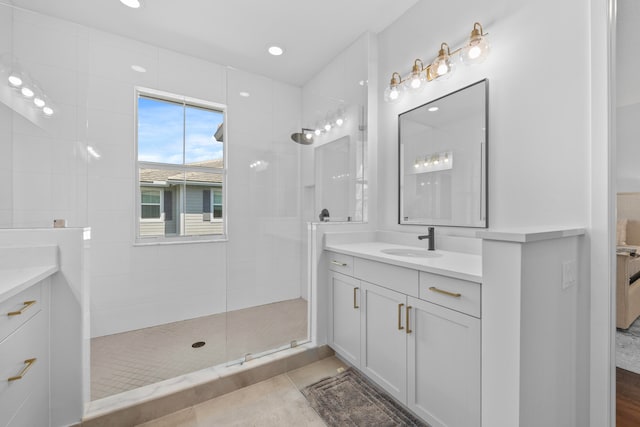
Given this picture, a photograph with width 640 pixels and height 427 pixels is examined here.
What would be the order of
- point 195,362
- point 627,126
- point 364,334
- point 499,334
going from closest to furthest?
1. point 499,334
2. point 627,126
3. point 364,334
4. point 195,362

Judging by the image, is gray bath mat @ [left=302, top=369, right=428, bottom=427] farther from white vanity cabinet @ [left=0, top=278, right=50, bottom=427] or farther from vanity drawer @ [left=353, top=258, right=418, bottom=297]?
white vanity cabinet @ [left=0, top=278, right=50, bottom=427]

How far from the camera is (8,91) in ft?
5.03

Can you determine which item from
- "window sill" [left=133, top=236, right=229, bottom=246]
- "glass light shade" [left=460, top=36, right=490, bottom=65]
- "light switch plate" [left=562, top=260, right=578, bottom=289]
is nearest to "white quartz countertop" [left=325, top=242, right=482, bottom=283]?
"light switch plate" [left=562, top=260, right=578, bottom=289]

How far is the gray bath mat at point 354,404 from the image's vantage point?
152 centimetres

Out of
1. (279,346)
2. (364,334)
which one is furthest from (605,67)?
(279,346)

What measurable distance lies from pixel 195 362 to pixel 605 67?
9.82 feet

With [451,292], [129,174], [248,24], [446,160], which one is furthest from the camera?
[129,174]

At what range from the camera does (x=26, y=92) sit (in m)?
1.67

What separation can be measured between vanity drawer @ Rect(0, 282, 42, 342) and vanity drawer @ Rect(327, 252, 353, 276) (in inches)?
67.5

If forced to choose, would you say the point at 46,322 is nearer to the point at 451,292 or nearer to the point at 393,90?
the point at 451,292

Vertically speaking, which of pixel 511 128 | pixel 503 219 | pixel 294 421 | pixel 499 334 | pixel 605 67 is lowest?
pixel 294 421

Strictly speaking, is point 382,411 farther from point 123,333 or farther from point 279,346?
point 123,333

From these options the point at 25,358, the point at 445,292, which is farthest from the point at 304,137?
the point at 25,358

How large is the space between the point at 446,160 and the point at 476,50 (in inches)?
27.3
